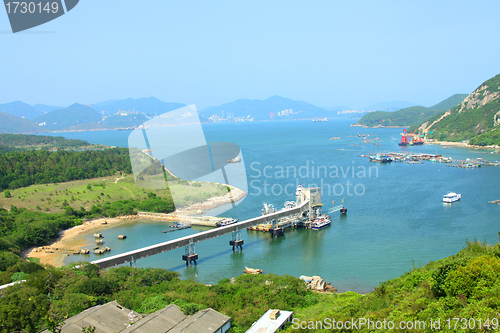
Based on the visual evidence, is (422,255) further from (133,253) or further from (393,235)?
(133,253)

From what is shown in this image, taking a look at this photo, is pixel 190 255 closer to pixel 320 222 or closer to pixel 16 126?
pixel 320 222

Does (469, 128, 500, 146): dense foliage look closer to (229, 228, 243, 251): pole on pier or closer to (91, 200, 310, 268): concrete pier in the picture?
(91, 200, 310, 268): concrete pier

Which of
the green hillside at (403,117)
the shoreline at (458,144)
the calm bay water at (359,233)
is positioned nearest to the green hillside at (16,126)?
the green hillside at (403,117)

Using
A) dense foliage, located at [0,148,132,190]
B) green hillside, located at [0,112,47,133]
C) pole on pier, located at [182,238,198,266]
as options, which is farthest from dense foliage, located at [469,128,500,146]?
green hillside, located at [0,112,47,133]

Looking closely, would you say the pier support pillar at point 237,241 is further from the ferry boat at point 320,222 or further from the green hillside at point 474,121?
the green hillside at point 474,121

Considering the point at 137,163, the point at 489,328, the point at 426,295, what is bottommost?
the point at 426,295

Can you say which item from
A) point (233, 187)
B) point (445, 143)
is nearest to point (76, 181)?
point (233, 187)

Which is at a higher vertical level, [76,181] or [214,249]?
[76,181]
